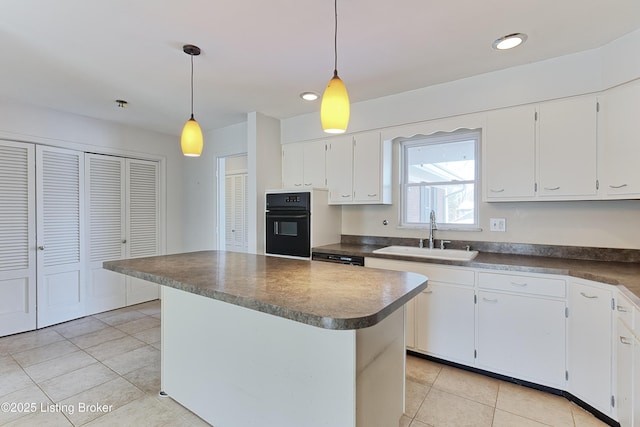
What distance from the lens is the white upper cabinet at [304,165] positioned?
11.8 feet

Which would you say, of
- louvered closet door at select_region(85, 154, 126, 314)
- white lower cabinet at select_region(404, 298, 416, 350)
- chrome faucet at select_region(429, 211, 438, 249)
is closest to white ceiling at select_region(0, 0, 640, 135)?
louvered closet door at select_region(85, 154, 126, 314)

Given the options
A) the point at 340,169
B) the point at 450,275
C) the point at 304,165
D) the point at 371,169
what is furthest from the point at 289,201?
the point at 450,275

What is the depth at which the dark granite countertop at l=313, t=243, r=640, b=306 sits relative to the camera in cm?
183

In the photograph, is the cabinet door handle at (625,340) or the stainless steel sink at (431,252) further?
the stainless steel sink at (431,252)

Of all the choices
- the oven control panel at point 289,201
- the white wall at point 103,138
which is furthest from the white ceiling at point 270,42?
the oven control panel at point 289,201

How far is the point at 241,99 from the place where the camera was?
10.6ft

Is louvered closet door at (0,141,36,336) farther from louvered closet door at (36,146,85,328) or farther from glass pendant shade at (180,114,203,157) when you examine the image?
glass pendant shade at (180,114,203,157)

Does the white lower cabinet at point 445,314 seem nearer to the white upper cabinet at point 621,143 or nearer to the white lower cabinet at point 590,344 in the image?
the white lower cabinet at point 590,344

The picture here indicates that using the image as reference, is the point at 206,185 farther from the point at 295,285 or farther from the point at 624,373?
the point at 624,373

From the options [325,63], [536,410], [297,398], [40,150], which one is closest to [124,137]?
[40,150]

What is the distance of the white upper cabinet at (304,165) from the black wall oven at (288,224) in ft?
0.77

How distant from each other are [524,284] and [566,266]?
31 centimetres

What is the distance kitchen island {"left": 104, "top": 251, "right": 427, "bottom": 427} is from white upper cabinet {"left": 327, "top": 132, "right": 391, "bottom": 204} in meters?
1.37

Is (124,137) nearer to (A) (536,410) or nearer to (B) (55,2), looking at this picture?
(B) (55,2)
